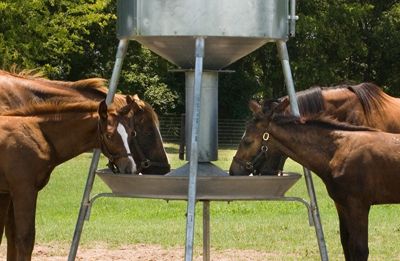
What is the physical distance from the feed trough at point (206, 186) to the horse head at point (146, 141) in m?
0.54

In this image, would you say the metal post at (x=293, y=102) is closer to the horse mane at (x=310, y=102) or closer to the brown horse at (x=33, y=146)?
the horse mane at (x=310, y=102)

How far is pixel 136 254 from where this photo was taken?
11.6 m

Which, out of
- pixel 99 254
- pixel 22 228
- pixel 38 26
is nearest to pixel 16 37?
pixel 38 26

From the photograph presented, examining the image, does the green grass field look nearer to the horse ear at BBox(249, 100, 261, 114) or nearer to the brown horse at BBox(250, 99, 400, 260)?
the brown horse at BBox(250, 99, 400, 260)

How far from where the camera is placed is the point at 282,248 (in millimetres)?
12016

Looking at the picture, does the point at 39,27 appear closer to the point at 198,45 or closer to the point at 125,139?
the point at 125,139

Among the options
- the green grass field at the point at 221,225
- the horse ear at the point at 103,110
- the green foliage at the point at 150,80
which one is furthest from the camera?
the green foliage at the point at 150,80

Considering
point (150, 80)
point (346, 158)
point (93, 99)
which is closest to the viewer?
point (346, 158)

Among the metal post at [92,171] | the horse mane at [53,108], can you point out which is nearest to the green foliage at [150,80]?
the horse mane at [53,108]

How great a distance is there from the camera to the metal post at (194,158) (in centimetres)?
734

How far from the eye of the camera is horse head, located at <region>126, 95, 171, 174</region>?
28.0 ft

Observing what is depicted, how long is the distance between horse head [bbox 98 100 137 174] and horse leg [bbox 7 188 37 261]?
0.85 m

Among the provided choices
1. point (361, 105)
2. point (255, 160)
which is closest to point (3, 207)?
point (255, 160)

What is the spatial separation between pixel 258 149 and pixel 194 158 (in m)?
1.10
